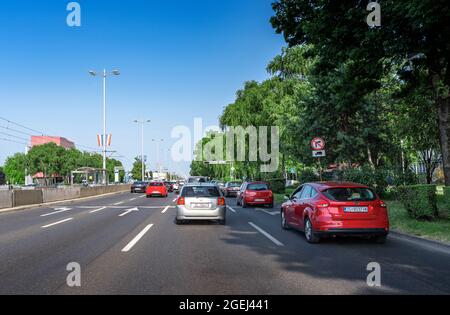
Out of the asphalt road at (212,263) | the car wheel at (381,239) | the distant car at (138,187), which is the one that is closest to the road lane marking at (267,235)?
the asphalt road at (212,263)

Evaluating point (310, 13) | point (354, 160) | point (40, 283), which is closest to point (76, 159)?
point (354, 160)

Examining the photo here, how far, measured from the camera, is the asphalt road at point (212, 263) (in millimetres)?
5629

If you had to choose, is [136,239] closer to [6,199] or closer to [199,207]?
[199,207]

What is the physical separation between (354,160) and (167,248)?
18354 millimetres

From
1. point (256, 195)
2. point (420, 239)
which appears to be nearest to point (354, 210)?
point (420, 239)

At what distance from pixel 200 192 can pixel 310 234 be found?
5156 mm

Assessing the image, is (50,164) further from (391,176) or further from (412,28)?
(412,28)

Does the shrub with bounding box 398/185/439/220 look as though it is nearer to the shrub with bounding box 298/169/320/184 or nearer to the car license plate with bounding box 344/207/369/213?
the car license plate with bounding box 344/207/369/213

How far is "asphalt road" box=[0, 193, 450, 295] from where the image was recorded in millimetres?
5629

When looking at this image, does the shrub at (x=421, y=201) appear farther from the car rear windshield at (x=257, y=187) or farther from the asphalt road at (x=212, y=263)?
the car rear windshield at (x=257, y=187)

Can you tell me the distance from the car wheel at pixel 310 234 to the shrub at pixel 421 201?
14.4 ft

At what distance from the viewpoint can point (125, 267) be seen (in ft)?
22.9

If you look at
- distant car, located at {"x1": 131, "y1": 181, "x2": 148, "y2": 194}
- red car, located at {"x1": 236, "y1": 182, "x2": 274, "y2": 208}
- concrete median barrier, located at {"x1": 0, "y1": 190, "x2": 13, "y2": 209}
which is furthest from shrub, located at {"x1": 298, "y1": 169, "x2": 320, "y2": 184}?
distant car, located at {"x1": 131, "y1": 181, "x2": 148, "y2": 194}

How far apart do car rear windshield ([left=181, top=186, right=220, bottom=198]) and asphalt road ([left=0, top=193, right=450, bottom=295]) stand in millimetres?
1941
